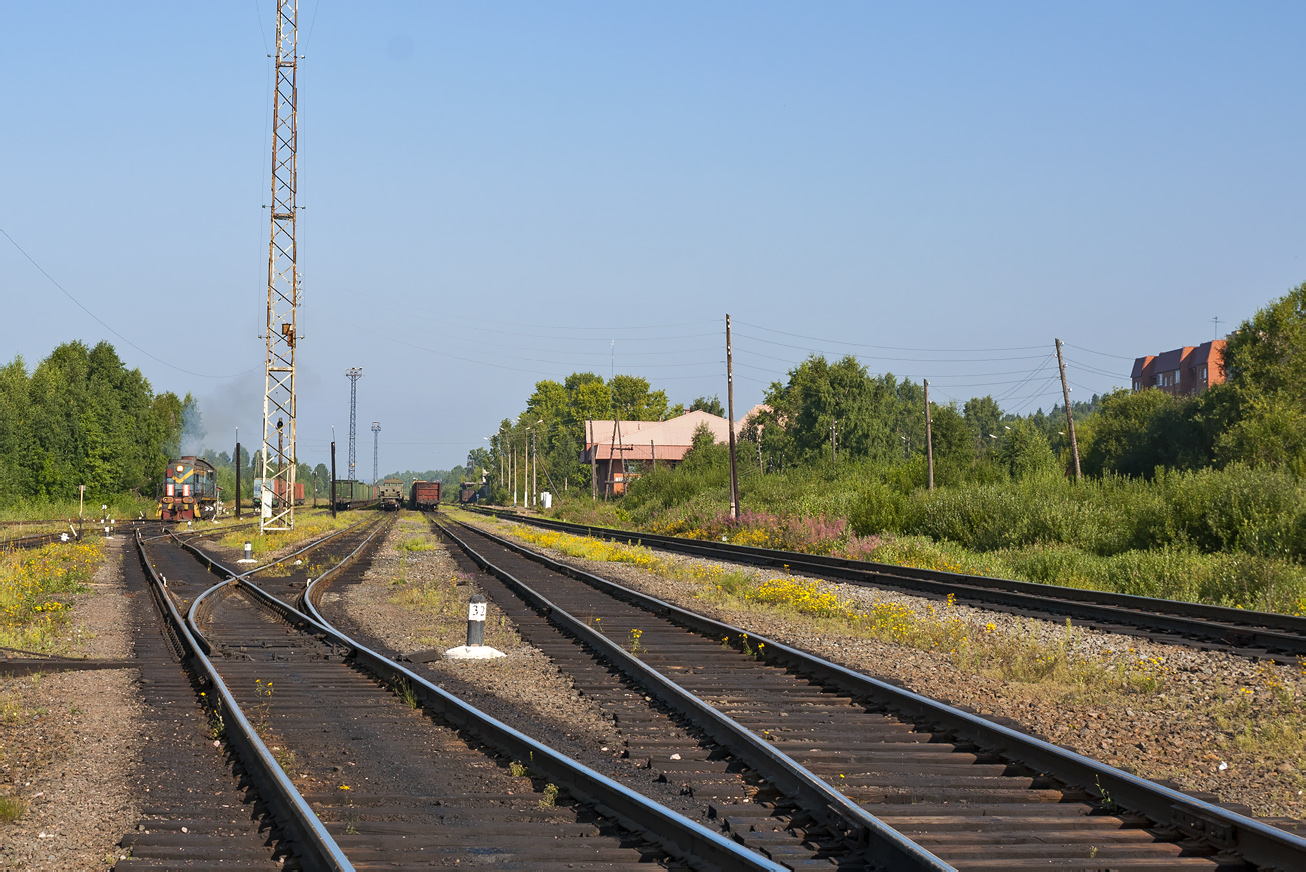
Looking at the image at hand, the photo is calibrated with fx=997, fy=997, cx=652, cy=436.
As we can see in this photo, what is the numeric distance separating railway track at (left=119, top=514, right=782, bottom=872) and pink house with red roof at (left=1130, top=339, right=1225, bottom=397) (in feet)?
371

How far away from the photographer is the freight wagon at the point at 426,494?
3846 inches

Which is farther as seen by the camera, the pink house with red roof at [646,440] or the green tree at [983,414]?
the green tree at [983,414]

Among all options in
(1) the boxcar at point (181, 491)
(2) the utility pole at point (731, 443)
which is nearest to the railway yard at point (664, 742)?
(2) the utility pole at point (731, 443)

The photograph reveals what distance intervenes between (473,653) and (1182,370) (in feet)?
433

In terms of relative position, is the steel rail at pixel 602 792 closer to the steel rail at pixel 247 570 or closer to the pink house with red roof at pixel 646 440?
the steel rail at pixel 247 570

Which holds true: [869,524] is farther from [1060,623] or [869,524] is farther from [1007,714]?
[1007,714]

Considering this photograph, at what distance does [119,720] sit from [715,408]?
164 m

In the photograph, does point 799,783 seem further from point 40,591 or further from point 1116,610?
point 40,591

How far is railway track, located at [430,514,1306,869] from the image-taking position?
195 inches

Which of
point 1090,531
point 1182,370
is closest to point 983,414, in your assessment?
point 1182,370

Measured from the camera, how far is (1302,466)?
26.7m

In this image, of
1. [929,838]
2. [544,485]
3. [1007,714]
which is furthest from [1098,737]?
[544,485]

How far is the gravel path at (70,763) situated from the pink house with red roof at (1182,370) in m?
114

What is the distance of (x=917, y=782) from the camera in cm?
629
